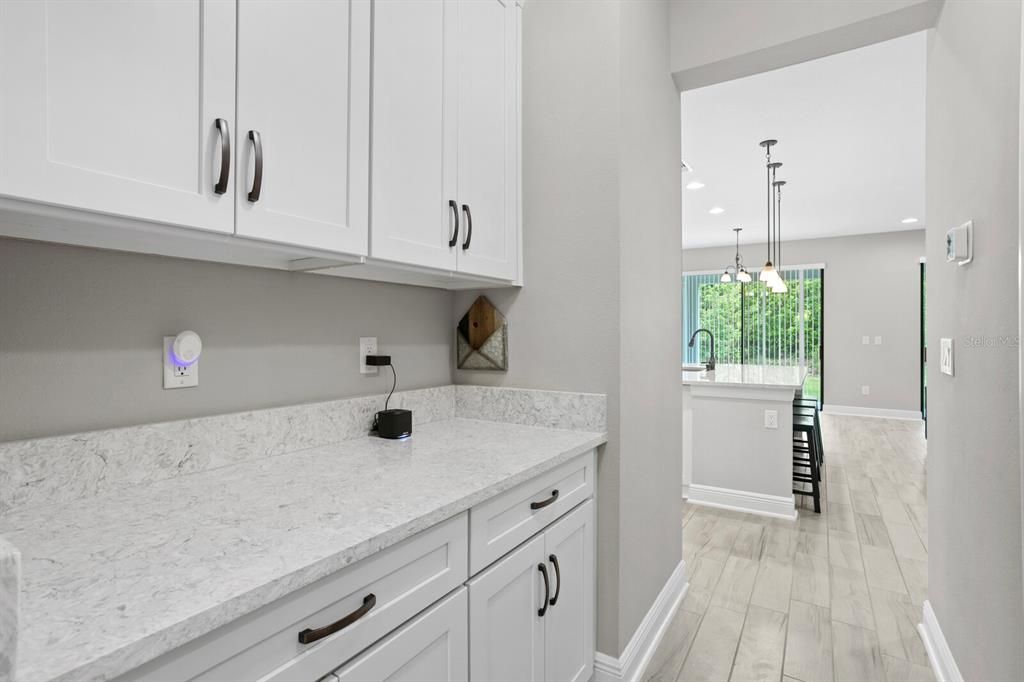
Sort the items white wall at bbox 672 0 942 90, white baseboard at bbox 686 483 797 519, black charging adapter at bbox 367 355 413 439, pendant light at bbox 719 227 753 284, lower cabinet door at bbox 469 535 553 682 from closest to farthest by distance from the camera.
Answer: lower cabinet door at bbox 469 535 553 682 → black charging adapter at bbox 367 355 413 439 → white wall at bbox 672 0 942 90 → white baseboard at bbox 686 483 797 519 → pendant light at bbox 719 227 753 284

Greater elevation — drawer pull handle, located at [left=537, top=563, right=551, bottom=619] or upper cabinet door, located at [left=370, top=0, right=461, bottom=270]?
upper cabinet door, located at [left=370, top=0, right=461, bottom=270]

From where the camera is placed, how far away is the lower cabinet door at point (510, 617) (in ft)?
3.61

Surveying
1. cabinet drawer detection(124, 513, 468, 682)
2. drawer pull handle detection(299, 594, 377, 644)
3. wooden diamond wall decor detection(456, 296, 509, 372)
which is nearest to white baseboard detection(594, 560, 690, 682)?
cabinet drawer detection(124, 513, 468, 682)

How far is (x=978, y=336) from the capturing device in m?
1.40

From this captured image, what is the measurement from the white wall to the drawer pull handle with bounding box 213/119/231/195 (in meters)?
1.88

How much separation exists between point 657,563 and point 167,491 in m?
1.74

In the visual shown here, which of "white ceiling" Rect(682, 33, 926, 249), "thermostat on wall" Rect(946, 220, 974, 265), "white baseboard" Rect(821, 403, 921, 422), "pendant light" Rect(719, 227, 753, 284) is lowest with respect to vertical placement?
"white baseboard" Rect(821, 403, 921, 422)

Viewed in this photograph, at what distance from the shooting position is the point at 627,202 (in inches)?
67.6

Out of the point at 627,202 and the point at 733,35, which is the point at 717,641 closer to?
the point at 627,202

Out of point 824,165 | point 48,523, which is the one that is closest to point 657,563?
point 48,523

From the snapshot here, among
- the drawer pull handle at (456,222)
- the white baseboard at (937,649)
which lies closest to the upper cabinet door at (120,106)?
the drawer pull handle at (456,222)

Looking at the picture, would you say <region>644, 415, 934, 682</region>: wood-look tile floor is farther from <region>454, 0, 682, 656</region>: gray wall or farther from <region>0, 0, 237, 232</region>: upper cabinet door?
<region>0, 0, 237, 232</region>: upper cabinet door

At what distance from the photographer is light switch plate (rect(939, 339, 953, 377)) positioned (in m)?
1.63

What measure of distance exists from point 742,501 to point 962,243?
2.39 m
